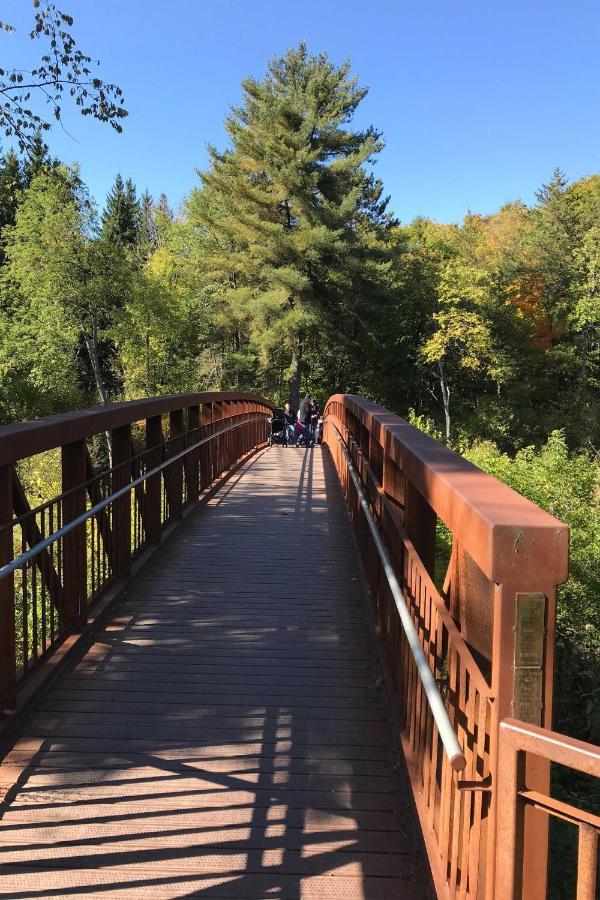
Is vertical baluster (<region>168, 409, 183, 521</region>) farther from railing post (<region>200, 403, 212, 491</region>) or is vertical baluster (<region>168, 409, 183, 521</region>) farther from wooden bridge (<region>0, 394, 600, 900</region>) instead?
wooden bridge (<region>0, 394, 600, 900</region>)

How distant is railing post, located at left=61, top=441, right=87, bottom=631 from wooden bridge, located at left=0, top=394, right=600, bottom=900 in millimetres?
13

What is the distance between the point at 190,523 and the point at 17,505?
4003 mm

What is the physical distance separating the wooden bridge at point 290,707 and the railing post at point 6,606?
0.02m

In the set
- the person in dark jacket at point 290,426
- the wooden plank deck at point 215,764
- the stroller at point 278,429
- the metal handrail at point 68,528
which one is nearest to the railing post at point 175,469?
the metal handrail at point 68,528

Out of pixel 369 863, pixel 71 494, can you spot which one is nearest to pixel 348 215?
pixel 71 494

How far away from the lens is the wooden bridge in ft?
5.28

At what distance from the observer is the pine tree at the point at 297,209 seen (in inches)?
1121

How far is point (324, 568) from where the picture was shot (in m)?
5.92

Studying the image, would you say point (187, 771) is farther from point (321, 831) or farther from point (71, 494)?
point (71, 494)

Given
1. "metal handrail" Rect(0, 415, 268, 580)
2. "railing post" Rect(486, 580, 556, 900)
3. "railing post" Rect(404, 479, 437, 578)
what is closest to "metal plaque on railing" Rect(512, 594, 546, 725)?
"railing post" Rect(486, 580, 556, 900)

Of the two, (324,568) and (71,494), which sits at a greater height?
(71,494)

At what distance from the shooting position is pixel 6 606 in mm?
3172

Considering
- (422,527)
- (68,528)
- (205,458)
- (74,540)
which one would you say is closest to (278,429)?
(205,458)

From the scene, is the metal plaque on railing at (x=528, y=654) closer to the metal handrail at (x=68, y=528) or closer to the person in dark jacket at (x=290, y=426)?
the metal handrail at (x=68, y=528)
